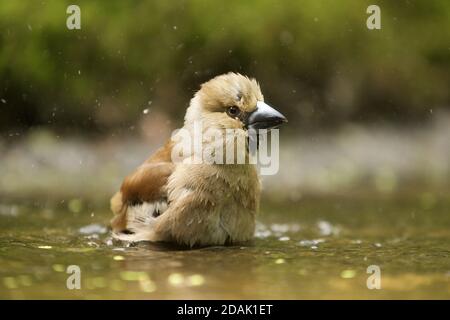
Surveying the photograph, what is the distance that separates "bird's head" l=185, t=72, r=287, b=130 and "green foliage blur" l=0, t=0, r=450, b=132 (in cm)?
427

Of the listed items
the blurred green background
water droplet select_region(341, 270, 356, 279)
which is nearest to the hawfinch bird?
water droplet select_region(341, 270, 356, 279)

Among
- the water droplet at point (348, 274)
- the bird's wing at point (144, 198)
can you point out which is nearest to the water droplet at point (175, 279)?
the water droplet at point (348, 274)

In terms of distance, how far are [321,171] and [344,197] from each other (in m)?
1.59

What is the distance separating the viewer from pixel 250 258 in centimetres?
512

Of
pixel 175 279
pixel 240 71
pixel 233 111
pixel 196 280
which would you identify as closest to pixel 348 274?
pixel 196 280

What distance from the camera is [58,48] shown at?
1027 cm

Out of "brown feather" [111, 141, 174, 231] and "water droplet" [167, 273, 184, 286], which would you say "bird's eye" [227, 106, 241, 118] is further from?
"water droplet" [167, 273, 184, 286]

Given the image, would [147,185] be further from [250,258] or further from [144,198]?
[250,258]

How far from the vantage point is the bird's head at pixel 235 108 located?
593 centimetres

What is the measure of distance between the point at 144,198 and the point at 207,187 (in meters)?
0.62

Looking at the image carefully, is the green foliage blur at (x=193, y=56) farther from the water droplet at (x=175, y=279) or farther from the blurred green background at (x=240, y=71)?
the water droplet at (x=175, y=279)

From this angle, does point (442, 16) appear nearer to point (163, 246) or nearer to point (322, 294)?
point (163, 246)
